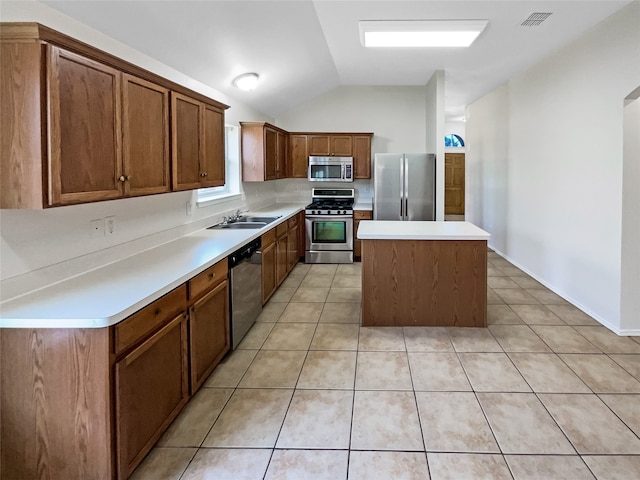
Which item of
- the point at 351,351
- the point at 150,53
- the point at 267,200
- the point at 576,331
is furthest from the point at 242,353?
the point at 267,200

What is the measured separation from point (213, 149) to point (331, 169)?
144 inches

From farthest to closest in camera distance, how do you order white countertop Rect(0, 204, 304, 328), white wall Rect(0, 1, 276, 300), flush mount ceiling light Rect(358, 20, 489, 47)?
1. flush mount ceiling light Rect(358, 20, 489, 47)
2. white wall Rect(0, 1, 276, 300)
3. white countertop Rect(0, 204, 304, 328)

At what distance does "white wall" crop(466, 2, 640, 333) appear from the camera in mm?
3836

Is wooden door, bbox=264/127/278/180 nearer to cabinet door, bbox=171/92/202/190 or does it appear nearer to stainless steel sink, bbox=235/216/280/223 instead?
stainless steel sink, bbox=235/216/280/223

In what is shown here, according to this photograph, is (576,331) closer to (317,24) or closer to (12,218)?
(317,24)

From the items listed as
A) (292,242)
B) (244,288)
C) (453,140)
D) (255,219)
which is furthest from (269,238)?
(453,140)

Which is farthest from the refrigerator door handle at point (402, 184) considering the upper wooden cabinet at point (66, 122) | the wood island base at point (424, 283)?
the upper wooden cabinet at point (66, 122)

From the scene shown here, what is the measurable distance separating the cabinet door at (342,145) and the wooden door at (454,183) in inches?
202

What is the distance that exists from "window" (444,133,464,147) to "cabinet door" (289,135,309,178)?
5.72 m

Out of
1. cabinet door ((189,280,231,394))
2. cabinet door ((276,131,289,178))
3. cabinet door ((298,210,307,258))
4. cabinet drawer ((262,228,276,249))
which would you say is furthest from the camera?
cabinet door ((298,210,307,258))

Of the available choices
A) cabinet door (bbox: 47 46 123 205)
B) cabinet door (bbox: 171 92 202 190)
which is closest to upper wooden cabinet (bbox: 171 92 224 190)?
cabinet door (bbox: 171 92 202 190)

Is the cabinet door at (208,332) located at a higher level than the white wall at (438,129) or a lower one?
lower

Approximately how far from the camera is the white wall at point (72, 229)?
6.73 feet

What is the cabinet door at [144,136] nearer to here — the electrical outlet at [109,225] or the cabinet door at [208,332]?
→ the electrical outlet at [109,225]
